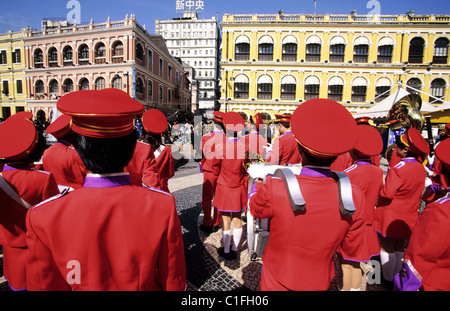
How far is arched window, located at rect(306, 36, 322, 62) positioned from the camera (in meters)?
21.6

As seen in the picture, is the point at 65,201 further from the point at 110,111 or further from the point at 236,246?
the point at 236,246

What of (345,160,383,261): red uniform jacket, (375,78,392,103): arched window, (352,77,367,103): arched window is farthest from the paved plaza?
(375,78,392,103): arched window

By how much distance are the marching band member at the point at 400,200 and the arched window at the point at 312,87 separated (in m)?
21.1

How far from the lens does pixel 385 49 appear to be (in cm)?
2136

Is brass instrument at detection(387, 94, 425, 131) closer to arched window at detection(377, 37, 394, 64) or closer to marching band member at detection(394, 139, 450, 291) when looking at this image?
marching band member at detection(394, 139, 450, 291)

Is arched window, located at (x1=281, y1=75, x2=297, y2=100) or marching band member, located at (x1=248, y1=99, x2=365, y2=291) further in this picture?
arched window, located at (x1=281, y1=75, x2=297, y2=100)

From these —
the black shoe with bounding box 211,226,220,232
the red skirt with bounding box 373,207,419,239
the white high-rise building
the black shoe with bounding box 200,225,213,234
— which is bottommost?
the black shoe with bounding box 211,226,220,232

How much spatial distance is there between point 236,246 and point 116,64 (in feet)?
83.4

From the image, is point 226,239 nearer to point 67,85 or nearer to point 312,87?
point 312,87

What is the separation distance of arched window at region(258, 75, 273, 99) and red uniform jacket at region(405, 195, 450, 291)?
22757 mm

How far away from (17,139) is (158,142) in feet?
6.29

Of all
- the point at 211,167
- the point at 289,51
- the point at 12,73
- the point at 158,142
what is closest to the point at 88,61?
the point at 12,73

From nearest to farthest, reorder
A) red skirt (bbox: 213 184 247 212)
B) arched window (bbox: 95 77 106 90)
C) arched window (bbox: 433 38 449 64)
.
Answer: red skirt (bbox: 213 184 247 212), arched window (bbox: 433 38 449 64), arched window (bbox: 95 77 106 90)

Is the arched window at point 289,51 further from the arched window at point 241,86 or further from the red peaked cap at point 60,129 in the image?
the red peaked cap at point 60,129
